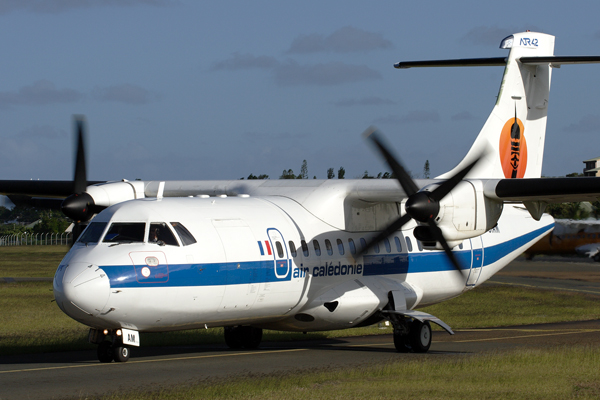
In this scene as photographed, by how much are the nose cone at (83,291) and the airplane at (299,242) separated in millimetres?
22

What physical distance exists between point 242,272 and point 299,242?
190cm

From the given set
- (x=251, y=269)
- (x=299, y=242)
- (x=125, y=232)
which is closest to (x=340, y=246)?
(x=299, y=242)

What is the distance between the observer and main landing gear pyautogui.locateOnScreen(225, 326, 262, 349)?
17125 mm

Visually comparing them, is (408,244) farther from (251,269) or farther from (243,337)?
(251,269)

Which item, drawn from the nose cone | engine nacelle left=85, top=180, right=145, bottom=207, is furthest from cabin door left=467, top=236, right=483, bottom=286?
the nose cone

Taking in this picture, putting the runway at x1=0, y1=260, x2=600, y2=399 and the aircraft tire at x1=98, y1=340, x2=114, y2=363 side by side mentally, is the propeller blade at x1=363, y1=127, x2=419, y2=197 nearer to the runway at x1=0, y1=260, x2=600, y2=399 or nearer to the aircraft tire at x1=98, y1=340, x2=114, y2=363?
the runway at x1=0, y1=260, x2=600, y2=399

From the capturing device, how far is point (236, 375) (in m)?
12.7

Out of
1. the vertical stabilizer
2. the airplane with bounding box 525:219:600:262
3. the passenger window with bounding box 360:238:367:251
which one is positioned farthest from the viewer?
the airplane with bounding box 525:219:600:262

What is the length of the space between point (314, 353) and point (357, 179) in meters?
3.86

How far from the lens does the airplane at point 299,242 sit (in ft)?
42.4

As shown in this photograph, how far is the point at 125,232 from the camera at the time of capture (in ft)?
43.6

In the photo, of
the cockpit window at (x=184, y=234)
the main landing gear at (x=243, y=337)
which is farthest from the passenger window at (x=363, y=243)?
the cockpit window at (x=184, y=234)

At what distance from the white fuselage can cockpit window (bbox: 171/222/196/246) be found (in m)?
0.08

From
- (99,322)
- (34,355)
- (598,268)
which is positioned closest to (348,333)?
(34,355)
